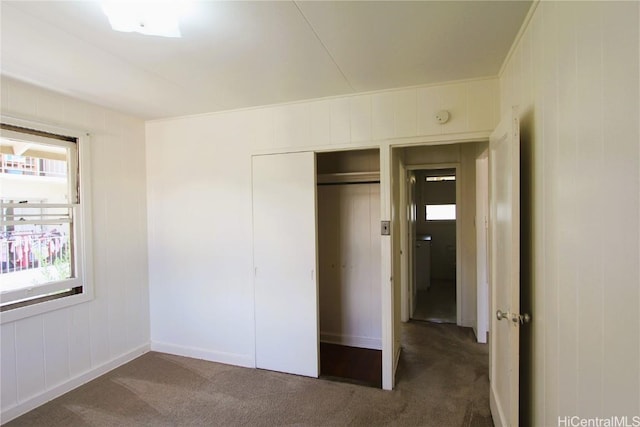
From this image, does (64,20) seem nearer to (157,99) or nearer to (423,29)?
(157,99)

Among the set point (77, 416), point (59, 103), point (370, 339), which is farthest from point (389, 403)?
point (59, 103)

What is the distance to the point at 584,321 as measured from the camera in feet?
3.66

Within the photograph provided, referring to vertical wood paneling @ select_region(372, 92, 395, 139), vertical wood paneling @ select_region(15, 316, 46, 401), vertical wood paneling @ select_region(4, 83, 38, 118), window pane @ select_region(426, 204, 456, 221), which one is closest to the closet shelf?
vertical wood paneling @ select_region(372, 92, 395, 139)

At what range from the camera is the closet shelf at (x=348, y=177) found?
11.5ft

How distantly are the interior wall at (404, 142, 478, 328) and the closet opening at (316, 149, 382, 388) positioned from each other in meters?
1.03

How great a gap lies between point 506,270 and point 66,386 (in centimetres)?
348

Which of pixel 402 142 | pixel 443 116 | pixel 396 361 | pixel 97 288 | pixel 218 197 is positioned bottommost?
pixel 396 361

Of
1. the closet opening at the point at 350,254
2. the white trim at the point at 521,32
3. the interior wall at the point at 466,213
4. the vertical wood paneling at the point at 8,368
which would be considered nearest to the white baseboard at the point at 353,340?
the closet opening at the point at 350,254

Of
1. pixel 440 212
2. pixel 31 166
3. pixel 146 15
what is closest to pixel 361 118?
pixel 146 15

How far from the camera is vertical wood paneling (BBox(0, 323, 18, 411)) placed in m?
2.33

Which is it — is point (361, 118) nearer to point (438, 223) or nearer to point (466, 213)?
point (466, 213)

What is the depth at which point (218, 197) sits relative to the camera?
3242mm

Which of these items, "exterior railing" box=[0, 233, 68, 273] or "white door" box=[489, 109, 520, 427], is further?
"exterior railing" box=[0, 233, 68, 273]

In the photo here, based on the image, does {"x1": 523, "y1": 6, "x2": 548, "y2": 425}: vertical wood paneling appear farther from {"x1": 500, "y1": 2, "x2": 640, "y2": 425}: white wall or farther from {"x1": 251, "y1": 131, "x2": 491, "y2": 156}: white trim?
{"x1": 251, "y1": 131, "x2": 491, "y2": 156}: white trim
